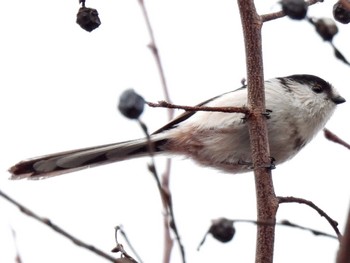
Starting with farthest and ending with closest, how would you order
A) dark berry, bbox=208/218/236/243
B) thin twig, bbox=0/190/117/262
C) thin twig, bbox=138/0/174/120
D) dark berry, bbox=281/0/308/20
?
thin twig, bbox=138/0/174/120, dark berry, bbox=281/0/308/20, dark berry, bbox=208/218/236/243, thin twig, bbox=0/190/117/262

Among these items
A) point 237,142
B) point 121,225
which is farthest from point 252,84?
point 237,142

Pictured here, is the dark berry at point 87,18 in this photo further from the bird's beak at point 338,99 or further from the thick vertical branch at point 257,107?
the bird's beak at point 338,99

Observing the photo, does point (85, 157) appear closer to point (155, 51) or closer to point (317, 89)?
point (155, 51)

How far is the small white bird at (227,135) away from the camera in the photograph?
3838 mm

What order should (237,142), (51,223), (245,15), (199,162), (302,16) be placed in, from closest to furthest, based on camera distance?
(51,223) < (302,16) < (245,15) < (237,142) < (199,162)

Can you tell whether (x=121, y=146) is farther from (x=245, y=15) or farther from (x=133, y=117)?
(x=133, y=117)

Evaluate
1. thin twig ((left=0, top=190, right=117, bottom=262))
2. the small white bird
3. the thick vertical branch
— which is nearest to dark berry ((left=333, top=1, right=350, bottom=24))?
the thick vertical branch

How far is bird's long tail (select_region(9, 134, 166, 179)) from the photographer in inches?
142

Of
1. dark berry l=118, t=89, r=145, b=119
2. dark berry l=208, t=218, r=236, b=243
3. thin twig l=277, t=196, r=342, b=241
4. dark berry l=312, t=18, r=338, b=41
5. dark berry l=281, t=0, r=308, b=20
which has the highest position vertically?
dark berry l=281, t=0, r=308, b=20

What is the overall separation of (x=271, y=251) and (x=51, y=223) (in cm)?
97

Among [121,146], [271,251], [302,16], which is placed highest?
[302,16]

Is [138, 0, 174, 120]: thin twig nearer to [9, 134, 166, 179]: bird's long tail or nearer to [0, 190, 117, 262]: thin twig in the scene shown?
[9, 134, 166, 179]: bird's long tail

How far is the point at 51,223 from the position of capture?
1.65m

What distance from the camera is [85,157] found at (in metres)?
3.99
